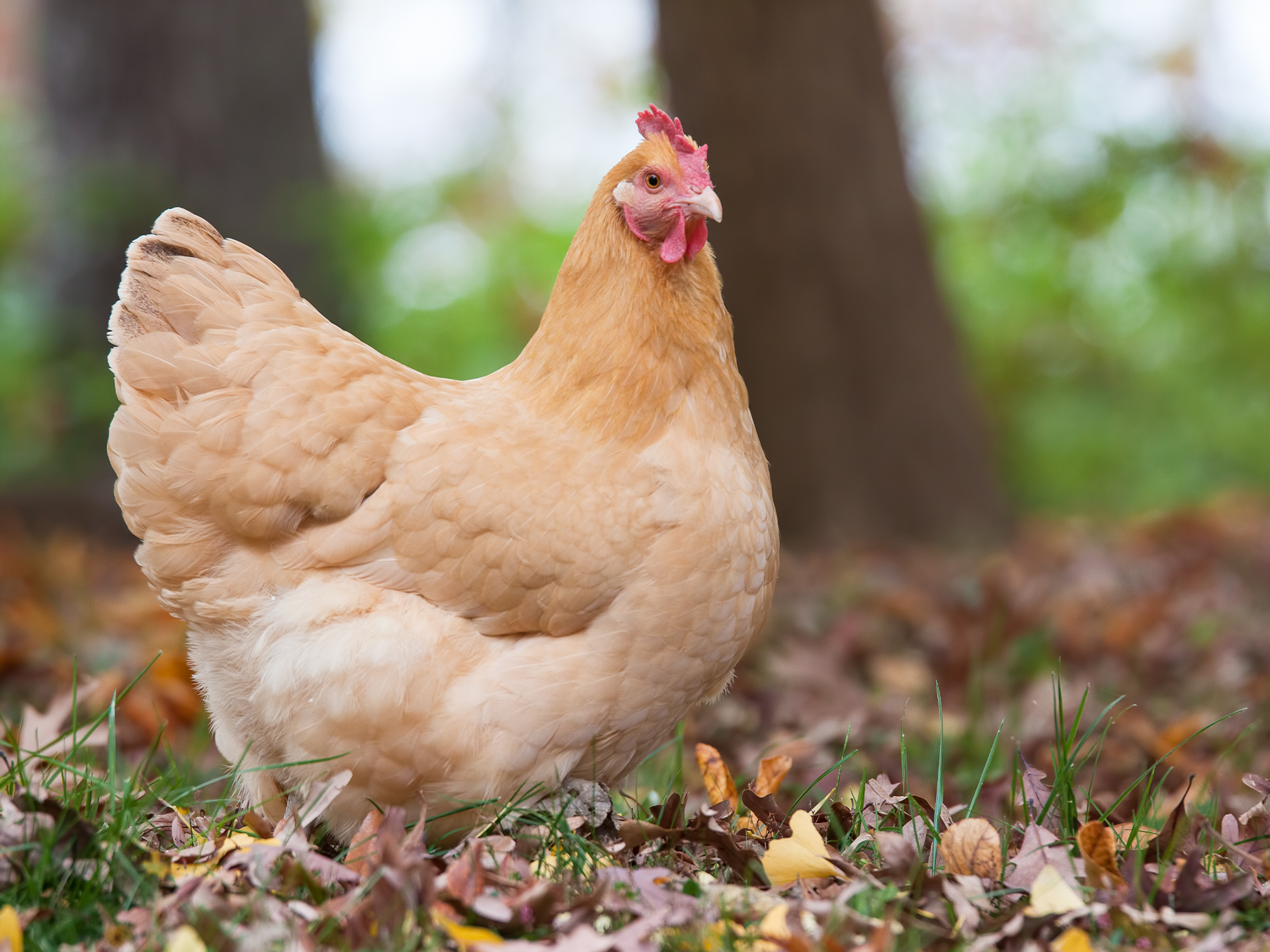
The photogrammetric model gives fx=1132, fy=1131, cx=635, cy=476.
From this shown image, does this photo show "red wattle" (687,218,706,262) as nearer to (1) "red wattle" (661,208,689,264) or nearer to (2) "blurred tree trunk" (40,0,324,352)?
(1) "red wattle" (661,208,689,264)

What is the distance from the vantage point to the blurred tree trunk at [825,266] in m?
6.45

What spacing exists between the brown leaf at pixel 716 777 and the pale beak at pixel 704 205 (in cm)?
123

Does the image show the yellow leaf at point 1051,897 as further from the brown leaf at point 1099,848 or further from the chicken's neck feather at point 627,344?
the chicken's neck feather at point 627,344

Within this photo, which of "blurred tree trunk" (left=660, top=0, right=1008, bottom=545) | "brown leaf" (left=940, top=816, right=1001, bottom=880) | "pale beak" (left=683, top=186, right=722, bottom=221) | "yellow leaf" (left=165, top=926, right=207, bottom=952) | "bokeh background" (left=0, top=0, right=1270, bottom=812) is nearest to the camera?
"yellow leaf" (left=165, top=926, right=207, bottom=952)

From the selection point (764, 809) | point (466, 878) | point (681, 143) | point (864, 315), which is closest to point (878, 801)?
point (764, 809)

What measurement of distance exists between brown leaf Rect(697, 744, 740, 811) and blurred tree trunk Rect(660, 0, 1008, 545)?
4071mm

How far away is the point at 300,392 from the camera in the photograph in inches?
97.6

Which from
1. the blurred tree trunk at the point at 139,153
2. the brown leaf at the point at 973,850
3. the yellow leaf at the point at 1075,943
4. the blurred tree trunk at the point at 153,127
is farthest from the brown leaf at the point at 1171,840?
the blurred tree trunk at the point at 153,127

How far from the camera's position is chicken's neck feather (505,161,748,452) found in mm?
2572

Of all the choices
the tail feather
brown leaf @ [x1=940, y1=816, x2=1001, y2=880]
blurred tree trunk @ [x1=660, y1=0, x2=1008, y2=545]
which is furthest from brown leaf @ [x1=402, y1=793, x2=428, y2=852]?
blurred tree trunk @ [x1=660, y1=0, x2=1008, y2=545]

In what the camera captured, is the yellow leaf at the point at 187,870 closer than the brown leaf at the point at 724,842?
Yes

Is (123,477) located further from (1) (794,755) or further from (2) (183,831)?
(1) (794,755)

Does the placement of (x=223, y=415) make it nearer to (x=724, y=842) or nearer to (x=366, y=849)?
(x=366, y=849)

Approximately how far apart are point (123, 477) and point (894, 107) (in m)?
5.58
